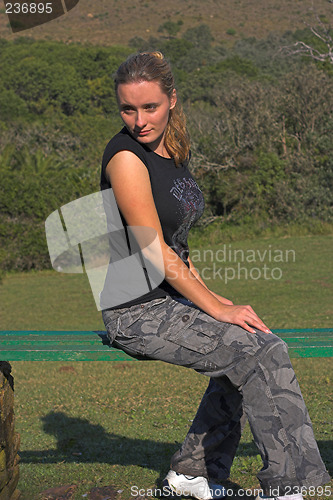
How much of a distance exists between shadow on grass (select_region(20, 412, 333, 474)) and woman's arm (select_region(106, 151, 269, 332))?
1433mm

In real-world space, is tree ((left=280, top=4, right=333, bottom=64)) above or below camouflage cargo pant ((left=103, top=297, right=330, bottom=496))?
below

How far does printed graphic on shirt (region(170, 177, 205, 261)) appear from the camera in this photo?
3270mm

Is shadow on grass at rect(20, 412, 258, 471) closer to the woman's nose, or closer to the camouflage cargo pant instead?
the camouflage cargo pant

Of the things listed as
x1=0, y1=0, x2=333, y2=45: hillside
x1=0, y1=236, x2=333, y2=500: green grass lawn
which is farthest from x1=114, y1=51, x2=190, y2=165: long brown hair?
x1=0, y1=0, x2=333, y2=45: hillside

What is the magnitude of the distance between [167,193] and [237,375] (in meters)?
0.85

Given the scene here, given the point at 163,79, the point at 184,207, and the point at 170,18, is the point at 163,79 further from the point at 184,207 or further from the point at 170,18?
the point at 170,18

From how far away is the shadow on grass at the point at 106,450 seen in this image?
4.34 metres

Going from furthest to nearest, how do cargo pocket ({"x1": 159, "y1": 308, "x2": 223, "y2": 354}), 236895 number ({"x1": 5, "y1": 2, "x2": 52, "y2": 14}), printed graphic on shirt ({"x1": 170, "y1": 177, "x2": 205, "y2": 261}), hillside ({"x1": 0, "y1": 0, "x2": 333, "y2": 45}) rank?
1. hillside ({"x1": 0, "y1": 0, "x2": 333, "y2": 45})
2. 236895 number ({"x1": 5, "y1": 2, "x2": 52, "y2": 14})
3. printed graphic on shirt ({"x1": 170, "y1": 177, "x2": 205, "y2": 261})
4. cargo pocket ({"x1": 159, "y1": 308, "x2": 223, "y2": 354})

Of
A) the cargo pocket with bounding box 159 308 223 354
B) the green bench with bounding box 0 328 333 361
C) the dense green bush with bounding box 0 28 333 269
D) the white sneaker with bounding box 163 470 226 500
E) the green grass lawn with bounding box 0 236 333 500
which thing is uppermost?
the cargo pocket with bounding box 159 308 223 354

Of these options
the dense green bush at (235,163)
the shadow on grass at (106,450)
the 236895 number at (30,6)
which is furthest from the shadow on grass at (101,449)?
the 236895 number at (30,6)

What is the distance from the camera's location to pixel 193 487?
3488mm

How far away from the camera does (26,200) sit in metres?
17.3

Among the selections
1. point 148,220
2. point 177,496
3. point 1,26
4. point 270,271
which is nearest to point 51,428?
point 177,496

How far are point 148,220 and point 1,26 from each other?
7683 centimetres
